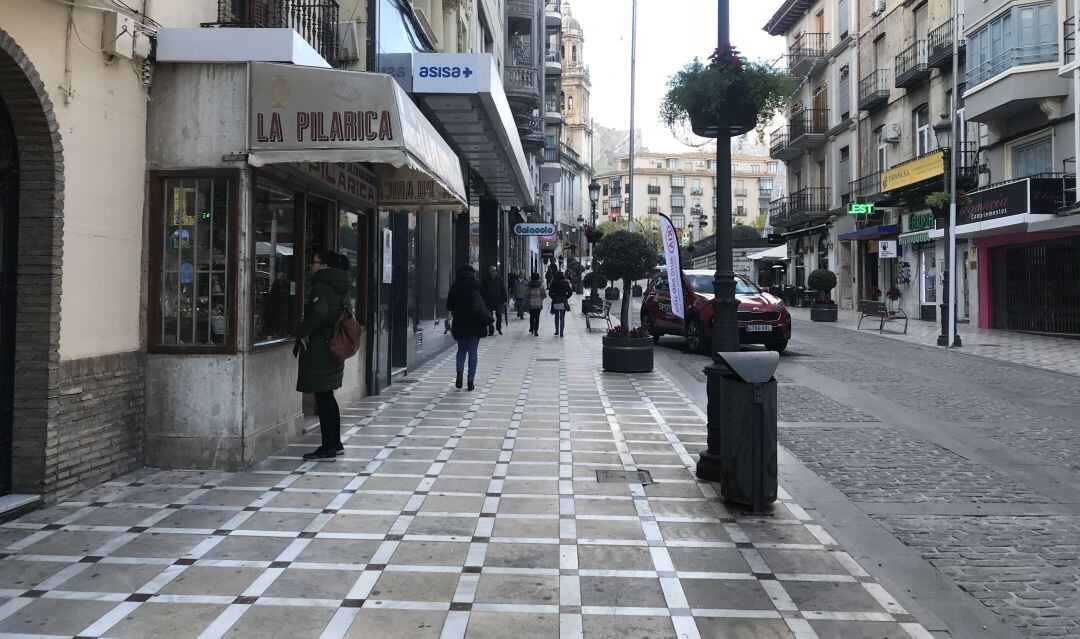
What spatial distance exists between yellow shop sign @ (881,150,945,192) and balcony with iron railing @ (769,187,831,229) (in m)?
7.87

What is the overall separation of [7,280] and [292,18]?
14.0 feet

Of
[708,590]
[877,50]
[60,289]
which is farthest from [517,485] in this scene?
[877,50]

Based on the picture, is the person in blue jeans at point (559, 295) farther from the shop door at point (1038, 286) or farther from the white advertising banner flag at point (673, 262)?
the shop door at point (1038, 286)

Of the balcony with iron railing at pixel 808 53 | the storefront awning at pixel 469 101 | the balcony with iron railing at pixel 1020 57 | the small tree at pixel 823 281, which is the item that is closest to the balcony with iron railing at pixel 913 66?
the balcony with iron railing at pixel 1020 57

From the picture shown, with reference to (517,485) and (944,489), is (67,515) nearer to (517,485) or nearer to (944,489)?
(517,485)

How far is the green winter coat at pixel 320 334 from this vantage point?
21.2ft

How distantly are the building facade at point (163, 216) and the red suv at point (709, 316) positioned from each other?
8244 millimetres

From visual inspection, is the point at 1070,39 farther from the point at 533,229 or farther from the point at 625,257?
the point at 533,229

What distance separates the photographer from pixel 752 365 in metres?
5.06

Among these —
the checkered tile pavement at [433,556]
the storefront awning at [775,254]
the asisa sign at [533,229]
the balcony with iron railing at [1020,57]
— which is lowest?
the checkered tile pavement at [433,556]

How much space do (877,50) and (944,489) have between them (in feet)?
106

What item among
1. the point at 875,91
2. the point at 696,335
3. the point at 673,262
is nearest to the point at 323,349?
the point at 673,262

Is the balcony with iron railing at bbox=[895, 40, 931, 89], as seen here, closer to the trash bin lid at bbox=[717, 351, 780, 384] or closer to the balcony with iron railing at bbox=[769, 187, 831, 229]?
the balcony with iron railing at bbox=[769, 187, 831, 229]

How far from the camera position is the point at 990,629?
3477 millimetres
